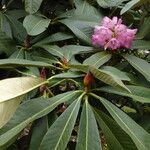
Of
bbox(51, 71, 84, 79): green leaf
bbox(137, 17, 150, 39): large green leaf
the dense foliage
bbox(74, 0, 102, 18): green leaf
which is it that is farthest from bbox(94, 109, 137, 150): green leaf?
bbox(74, 0, 102, 18): green leaf

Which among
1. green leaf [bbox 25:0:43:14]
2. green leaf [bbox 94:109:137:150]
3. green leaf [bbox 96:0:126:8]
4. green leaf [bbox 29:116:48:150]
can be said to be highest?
green leaf [bbox 96:0:126:8]

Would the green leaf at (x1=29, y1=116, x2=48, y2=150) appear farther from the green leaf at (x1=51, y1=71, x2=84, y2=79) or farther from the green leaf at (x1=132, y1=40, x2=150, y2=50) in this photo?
the green leaf at (x1=132, y1=40, x2=150, y2=50)

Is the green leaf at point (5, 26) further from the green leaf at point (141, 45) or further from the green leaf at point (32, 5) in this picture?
the green leaf at point (141, 45)

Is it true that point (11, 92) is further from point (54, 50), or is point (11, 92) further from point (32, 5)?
point (32, 5)

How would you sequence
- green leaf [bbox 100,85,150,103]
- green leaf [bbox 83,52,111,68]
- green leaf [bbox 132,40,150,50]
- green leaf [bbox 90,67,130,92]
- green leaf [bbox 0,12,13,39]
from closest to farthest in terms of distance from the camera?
green leaf [bbox 90,67,130,92]
green leaf [bbox 100,85,150,103]
green leaf [bbox 83,52,111,68]
green leaf [bbox 132,40,150,50]
green leaf [bbox 0,12,13,39]

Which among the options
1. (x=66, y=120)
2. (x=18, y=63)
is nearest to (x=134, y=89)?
(x=66, y=120)

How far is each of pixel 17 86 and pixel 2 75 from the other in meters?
0.45

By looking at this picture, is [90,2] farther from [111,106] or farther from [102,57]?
[111,106]

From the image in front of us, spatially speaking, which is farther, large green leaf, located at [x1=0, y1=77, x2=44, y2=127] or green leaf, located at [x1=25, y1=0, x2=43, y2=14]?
green leaf, located at [x1=25, y1=0, x2=43, y2=14]

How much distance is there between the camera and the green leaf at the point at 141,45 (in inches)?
49.6

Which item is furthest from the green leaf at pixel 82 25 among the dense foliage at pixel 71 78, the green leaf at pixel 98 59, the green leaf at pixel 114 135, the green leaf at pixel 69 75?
the green leaf at pixel 114 135

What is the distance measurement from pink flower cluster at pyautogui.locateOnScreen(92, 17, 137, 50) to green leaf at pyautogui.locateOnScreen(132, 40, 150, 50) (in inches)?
1.7

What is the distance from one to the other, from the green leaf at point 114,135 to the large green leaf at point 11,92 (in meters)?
0.18

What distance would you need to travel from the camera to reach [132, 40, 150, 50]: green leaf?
1.26 m
